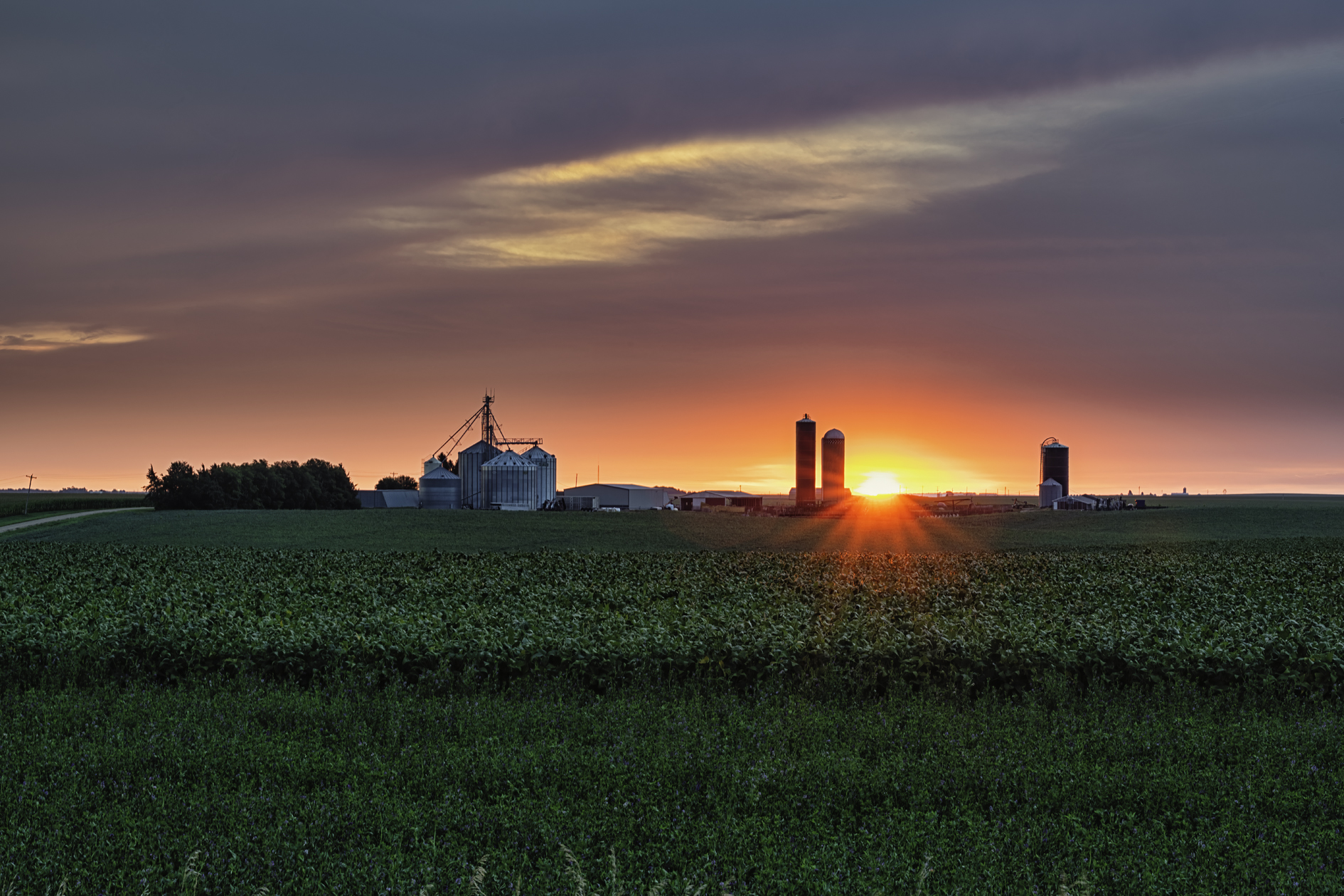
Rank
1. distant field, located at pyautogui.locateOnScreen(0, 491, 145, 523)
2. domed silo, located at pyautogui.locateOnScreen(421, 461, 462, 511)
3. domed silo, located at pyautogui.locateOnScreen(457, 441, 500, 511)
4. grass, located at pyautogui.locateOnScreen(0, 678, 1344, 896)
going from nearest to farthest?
grass, located at pyautogui.locateOnScreen(0, 678, 1344, 896)
distant field, located at pyautogui.locateOnScreen(0, 491, 145, 523)
domed silo, located at pyautogui.locateOnScreen(457, 441, 500, 511)
domed silo, located at pyautogui.locateOnScreen(421, 461, 462, 511)

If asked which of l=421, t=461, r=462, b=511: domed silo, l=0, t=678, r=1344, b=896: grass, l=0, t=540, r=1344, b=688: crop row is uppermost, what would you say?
l=421, t=461, r=462, b=511: domed silo

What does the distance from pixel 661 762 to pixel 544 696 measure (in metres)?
3.30

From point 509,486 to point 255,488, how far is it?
88.6 feet

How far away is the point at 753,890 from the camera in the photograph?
20.6 ft

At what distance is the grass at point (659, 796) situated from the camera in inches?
261

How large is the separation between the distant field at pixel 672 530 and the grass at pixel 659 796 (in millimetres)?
28861

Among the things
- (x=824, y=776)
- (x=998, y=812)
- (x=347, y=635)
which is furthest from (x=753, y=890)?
(x=347, y=635)

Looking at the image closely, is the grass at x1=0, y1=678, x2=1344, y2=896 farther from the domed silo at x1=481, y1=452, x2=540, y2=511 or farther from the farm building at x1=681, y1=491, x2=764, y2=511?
the domed silo at x1=481, y1=452, x2=540, y2=511

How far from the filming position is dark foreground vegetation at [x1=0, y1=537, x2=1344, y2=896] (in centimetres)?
678

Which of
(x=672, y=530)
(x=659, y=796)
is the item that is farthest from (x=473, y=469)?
(x=659, y=796)

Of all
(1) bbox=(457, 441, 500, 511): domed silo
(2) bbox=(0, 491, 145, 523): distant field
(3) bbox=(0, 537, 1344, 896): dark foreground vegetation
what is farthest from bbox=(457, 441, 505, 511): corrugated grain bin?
(3) bbox=(0, 537, 1344, 896): dark foreground vegetation

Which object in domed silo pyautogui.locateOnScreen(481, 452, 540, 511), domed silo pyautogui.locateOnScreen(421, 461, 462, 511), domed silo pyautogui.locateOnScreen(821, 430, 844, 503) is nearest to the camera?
domed silo pyautogui.locateOnScreen(821, 430, 844, 503)

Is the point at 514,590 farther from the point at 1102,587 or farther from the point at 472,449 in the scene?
the point at 472,449

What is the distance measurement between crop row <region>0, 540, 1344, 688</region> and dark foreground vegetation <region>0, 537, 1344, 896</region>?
80 millimetres
